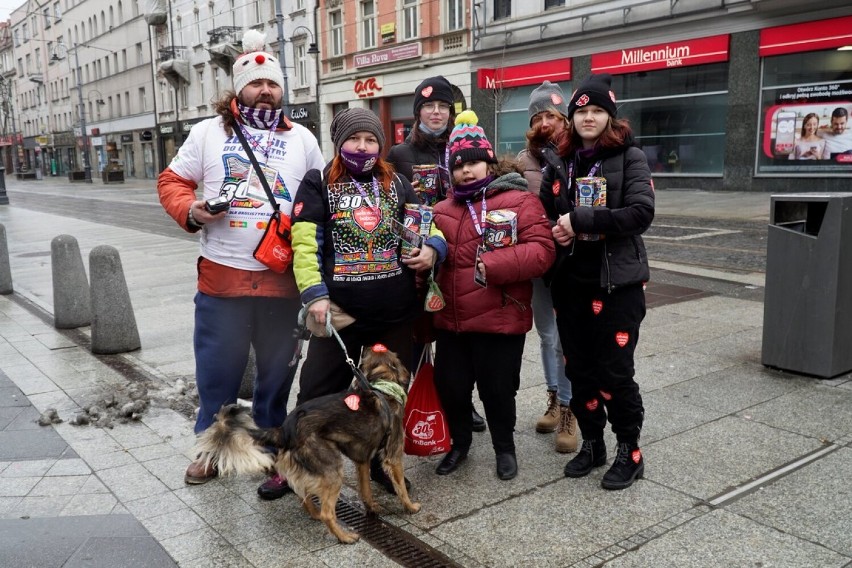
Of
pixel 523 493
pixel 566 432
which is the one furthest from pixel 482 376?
pixel 566 432

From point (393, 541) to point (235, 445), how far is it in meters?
0.83

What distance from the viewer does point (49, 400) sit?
5.23 m

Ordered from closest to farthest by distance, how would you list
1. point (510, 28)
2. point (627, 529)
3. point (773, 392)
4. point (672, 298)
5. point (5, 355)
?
point (627, 529)
point (773, 392)
point (5, 355)
point (672, 298)
point (510, 28)

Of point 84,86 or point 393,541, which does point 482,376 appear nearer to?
point 393,541

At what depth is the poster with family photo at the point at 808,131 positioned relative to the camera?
18.0 m

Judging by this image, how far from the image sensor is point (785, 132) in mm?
19141

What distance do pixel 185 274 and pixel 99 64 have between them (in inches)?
2288

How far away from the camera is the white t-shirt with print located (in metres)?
3.67

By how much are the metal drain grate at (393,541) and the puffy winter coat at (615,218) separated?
4.98ft

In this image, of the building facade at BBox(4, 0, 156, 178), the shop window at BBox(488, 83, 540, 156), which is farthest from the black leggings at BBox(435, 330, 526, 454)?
the building facade at BBox(4, 0, 156, 178)

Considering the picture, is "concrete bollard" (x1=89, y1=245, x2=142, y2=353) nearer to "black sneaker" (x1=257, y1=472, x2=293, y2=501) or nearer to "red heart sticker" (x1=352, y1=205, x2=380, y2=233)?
"black sneaker" (x1=257, y1=472, x2=293, y2=501)

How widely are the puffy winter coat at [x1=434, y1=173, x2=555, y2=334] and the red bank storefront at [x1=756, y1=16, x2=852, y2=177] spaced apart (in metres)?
17.6

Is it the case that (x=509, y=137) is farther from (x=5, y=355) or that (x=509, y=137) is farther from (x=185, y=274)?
(x=5, y=355)

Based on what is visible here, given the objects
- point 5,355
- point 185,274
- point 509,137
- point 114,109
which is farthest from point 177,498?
point 114,109
